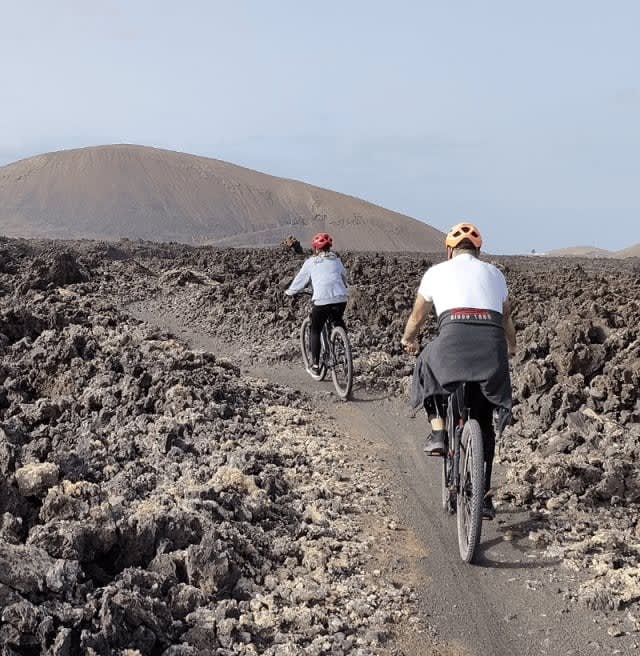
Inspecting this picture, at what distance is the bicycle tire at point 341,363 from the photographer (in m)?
8.78

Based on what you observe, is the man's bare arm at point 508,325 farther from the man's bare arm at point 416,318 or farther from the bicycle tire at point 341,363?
the bicycle tire at point 341,363

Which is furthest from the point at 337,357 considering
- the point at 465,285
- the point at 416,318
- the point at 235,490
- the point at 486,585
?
the point at 486,585

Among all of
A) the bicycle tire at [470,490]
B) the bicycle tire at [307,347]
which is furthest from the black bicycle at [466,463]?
the bicycle tire at [307,347]

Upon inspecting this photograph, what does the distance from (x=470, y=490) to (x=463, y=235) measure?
4.77 ft

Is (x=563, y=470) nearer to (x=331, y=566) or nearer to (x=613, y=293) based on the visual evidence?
(x=331, y=566)

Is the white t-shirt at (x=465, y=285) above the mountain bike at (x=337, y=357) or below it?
above

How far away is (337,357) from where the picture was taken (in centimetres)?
909

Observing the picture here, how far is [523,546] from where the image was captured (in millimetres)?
4992

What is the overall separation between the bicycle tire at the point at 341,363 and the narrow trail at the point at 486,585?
2.06 metres

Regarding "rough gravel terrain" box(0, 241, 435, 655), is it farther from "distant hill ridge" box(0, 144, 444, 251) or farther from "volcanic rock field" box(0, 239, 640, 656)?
"distant hill ridge" box(0, 144, 444, 251)

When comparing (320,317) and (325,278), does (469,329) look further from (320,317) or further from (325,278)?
(320,317)

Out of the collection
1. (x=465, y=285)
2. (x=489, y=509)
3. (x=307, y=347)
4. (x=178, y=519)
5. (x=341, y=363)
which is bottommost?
(x=489, y=509)

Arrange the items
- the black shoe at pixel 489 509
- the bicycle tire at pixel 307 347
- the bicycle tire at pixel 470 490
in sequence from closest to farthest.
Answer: the bicycle tire at pixel 470 490 → the black shoe at pixel 489 509 → the bicycle tire at pixel 307 347

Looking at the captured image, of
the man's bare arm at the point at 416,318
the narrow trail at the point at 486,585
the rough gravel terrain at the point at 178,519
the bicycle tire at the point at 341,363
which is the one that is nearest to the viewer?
the rough gravel terrain at the point at 178,519
